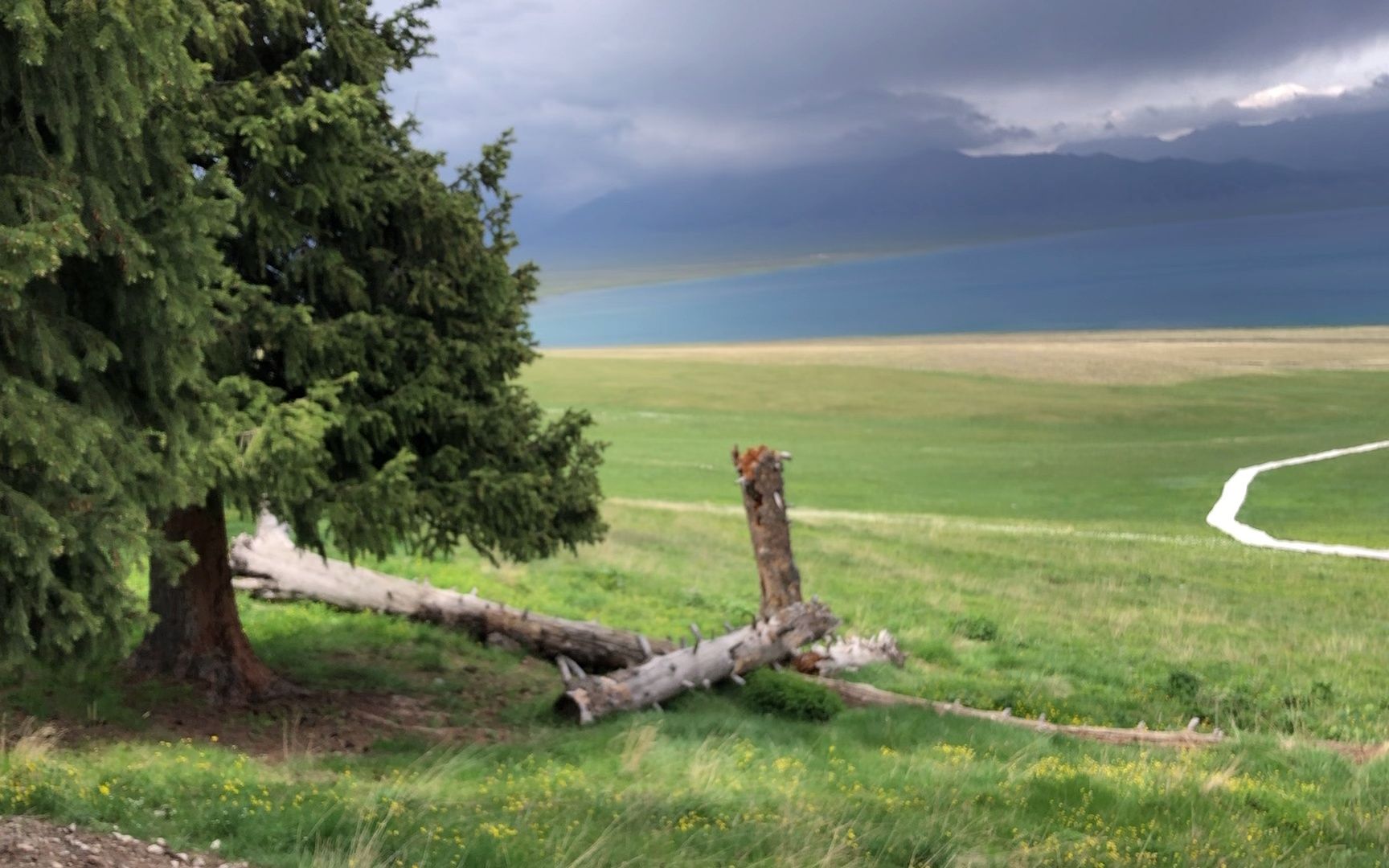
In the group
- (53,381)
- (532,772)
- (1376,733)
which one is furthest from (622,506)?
(53,381)

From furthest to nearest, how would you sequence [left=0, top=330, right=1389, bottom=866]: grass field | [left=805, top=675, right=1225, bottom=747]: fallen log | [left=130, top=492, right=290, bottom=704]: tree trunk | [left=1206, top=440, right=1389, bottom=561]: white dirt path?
[left=1206, top=440, right=1389, bottom=561]: white dirt path < [left=805, top=675, right=1225, bottom=747]: fallen log < [left=130, top=492, right=290, bottom=704]: tree trunk < [left=0, top=330, right=1389, bottom=866]: grass field

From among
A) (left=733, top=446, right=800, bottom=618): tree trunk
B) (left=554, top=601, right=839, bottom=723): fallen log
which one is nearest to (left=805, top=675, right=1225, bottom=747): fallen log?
(left=554, top=601, right=839, bottom=723): fallen log

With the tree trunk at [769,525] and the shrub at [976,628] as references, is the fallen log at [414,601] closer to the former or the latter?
the tree trunk at [769,525]

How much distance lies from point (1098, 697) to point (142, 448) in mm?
13049

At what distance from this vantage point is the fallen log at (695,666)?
12.1 m

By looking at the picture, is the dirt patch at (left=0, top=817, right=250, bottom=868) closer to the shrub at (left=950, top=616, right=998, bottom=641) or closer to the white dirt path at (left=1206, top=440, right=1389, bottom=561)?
the shrub at (left=950, top=616, right=998, bottom=641)

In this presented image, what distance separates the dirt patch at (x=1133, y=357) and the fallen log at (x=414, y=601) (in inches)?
2879

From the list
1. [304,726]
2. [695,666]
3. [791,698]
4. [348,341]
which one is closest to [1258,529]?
[791,698]

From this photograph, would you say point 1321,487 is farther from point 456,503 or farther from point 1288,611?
point 456,503

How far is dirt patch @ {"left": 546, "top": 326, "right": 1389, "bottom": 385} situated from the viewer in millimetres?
85062

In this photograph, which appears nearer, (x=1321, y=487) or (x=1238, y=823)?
(x=1238, y=823)

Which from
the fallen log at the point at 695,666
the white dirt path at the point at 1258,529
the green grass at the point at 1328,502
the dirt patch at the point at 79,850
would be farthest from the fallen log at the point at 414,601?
the green grass at the point at 1328,502

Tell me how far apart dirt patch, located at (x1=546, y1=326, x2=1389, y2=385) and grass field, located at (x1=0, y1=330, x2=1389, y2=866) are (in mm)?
43170

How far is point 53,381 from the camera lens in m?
7.11
